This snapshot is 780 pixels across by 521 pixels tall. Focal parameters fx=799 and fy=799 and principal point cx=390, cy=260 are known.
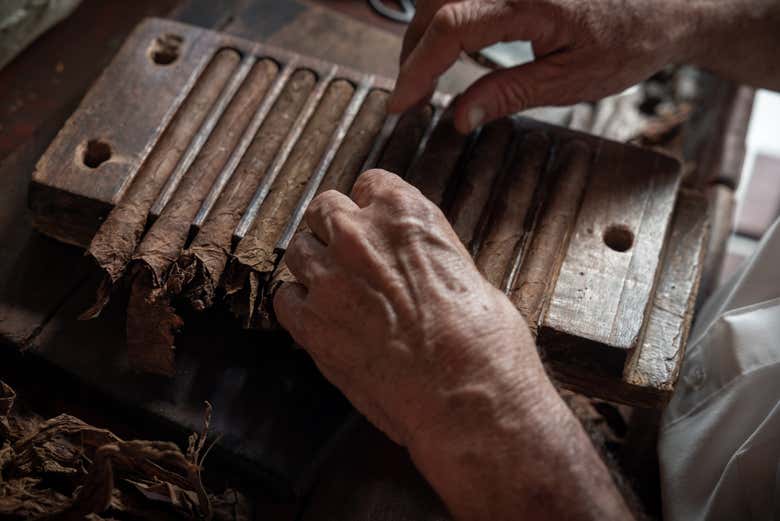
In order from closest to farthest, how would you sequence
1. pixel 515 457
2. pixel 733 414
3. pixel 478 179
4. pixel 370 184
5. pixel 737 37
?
pixel 515 457, pixel 370 184, pixel 733 414, pixel 478 179, pixel 737 37

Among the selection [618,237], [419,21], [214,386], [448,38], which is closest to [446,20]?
[448,38]

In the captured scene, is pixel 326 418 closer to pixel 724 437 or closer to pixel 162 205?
pixel 162 205

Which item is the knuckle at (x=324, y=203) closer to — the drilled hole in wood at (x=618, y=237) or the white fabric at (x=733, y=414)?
the drilled hole in wood at (x=618, y=237)

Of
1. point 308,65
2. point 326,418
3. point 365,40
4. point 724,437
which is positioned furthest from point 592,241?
point 365,40

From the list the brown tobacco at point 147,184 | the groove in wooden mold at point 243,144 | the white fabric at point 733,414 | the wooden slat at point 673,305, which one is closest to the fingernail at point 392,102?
the groove in wooden mold at point 243,144

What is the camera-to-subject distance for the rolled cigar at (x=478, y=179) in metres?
1.35

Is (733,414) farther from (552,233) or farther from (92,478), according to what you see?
(92,478)

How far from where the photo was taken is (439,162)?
142 centimetres

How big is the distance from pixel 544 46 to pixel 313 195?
1.64 ft

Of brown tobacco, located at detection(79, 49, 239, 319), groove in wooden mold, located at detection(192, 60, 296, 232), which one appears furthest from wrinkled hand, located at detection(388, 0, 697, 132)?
brown tobacco, located at detection(79, 49, 239, 319)

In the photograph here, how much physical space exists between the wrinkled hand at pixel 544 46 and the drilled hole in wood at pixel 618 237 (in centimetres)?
29

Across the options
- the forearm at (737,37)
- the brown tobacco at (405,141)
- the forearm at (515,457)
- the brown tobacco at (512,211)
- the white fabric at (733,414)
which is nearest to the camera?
the forearm at (515,457)

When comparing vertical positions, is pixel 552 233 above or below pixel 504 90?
below

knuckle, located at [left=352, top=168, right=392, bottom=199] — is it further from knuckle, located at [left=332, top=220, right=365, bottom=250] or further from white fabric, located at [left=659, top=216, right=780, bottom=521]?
white fabric, located at [left=659, top=216, right=780, bottom=521]
